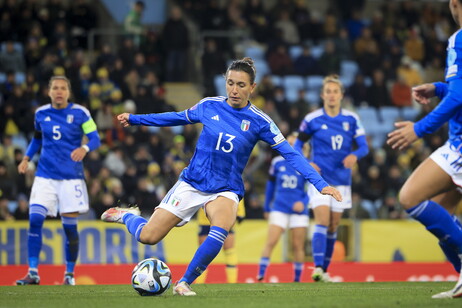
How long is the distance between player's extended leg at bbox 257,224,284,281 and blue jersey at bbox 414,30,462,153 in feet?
21.2

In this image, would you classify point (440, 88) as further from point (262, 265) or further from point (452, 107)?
point (262, 265)

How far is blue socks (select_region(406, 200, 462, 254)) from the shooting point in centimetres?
714

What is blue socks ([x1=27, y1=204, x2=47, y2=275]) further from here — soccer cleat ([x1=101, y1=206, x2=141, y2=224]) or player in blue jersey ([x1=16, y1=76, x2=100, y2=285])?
soccer cleat ([x1=101, y1=206, x2=141, y2=224])

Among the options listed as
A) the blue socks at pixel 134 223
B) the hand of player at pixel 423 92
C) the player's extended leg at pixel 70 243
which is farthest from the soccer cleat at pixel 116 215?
the hand of player at pixel 423 92

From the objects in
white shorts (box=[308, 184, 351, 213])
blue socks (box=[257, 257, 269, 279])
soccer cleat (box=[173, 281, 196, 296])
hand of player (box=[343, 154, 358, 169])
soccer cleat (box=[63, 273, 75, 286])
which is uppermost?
hand of player (box=[343, 154, 358, 169])

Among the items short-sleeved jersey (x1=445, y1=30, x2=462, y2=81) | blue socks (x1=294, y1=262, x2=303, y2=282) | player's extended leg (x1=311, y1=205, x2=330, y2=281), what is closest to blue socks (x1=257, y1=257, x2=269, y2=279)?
blue socks (x1=294, y1=262, x2=303, y2=282)

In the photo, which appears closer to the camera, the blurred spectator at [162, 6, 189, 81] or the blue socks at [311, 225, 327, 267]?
the blue socks at [311, 225, 327, 267]

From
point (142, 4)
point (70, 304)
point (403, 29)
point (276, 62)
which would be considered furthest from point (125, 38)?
point (70, 304)

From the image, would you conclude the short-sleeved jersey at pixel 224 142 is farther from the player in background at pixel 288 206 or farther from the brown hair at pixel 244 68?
the player in background at pixel 288 206

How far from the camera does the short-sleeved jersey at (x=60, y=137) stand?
36.5 feet

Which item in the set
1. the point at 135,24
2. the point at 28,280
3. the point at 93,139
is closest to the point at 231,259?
the point at 93,139

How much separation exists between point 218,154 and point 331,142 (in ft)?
13.0

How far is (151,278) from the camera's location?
7672mm

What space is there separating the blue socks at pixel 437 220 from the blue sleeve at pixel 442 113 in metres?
0.75
